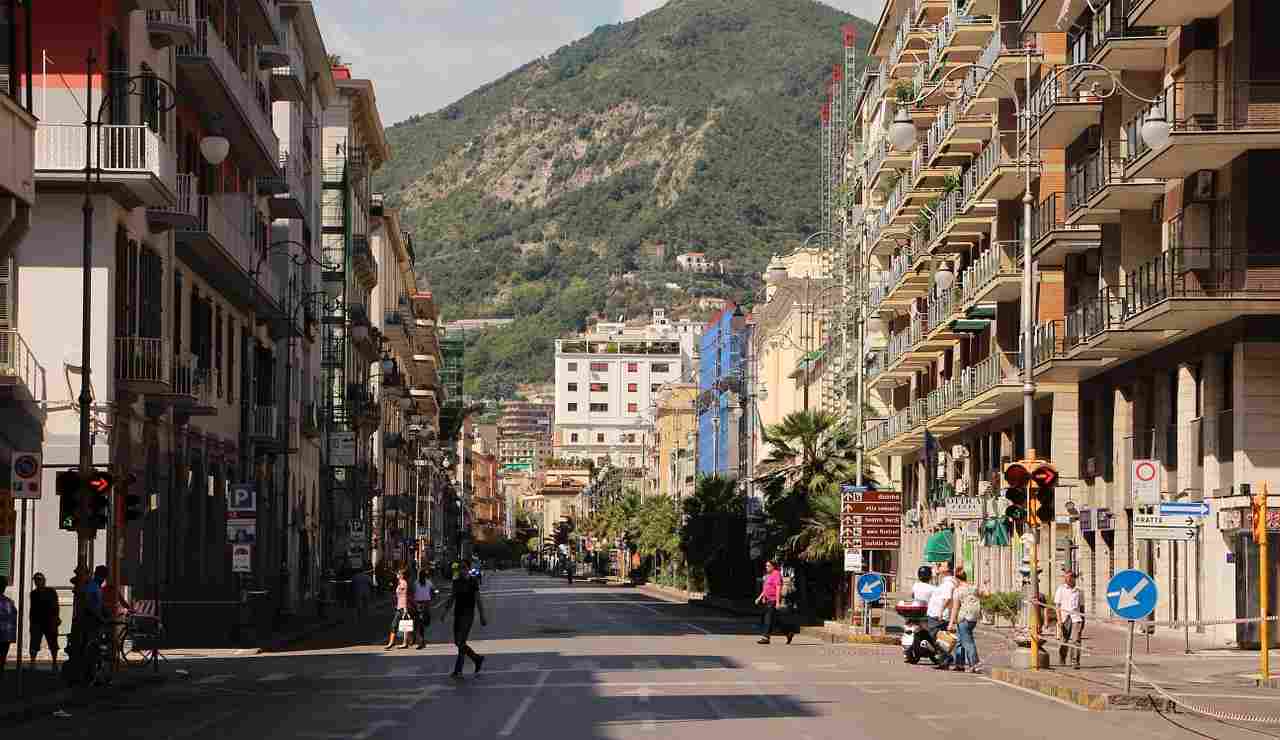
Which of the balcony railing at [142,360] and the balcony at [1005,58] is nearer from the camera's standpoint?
the balcony railing at [142,360]

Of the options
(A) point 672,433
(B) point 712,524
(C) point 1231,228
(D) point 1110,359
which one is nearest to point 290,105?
(B) point 712,524

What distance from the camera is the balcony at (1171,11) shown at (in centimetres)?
4162

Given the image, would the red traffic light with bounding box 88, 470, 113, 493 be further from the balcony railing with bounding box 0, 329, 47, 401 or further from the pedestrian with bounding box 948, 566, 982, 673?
the pedestrian with bounding box 948, 566, 982, 673

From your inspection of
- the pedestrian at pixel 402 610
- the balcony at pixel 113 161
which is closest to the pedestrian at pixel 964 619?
the pedestrian at pixel 402 610

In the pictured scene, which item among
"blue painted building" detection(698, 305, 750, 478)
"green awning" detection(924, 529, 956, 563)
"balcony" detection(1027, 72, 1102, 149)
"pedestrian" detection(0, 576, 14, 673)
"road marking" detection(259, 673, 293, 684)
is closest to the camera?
"pedestrian" detection(0, 576, 14, 673)

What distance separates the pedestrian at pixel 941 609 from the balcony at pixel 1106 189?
38.6ft

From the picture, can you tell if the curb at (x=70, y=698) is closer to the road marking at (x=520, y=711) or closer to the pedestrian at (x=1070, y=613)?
the road marking at (x=520, y=711)

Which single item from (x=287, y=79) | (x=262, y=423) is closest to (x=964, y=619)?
(x=262, y=423)

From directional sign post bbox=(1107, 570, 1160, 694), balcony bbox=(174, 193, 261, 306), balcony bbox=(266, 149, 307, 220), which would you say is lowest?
directional sign post bbox=(1107, 570, 1160, 694)

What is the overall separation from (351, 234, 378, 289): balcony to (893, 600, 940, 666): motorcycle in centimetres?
5865

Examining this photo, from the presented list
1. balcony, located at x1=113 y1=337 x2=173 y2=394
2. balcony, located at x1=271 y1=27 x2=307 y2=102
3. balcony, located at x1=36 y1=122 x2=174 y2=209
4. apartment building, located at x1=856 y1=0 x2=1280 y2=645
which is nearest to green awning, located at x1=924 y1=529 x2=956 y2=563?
apartment building, located at x1=856 y1=0 x2=1280 y2=645

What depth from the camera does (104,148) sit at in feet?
133

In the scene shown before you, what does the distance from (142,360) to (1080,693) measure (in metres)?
21.3

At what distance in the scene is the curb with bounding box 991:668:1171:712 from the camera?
88.8ft
